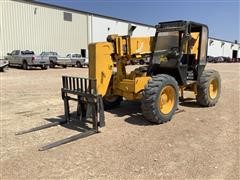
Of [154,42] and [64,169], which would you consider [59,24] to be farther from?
[64,169]

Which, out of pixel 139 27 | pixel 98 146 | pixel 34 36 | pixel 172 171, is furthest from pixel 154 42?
pixel 139 27

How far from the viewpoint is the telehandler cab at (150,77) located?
6.53 m

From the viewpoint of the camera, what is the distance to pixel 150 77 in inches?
293

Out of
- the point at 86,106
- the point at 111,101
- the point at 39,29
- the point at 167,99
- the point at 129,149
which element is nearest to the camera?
the point at 129,149

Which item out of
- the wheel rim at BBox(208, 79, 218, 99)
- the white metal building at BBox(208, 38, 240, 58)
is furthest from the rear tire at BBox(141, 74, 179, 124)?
the white metal building at BBox(208, 38, 240, 58)

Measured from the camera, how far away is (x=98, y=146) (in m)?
5.38

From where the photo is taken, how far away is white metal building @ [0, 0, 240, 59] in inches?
1162

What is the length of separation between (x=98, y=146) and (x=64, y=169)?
107 centimetres

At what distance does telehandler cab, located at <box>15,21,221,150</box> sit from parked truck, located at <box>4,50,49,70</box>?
19.9m

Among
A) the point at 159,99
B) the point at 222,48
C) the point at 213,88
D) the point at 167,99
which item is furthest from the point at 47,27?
the point at 222,48

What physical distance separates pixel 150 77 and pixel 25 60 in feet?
71.1

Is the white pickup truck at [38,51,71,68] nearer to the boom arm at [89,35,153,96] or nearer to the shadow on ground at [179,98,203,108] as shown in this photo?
the shadow on ground at [179,98,203,108]

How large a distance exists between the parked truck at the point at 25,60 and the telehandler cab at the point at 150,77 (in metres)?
19.9

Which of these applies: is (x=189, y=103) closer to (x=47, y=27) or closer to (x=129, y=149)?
Answer: (x=129, y=149)
